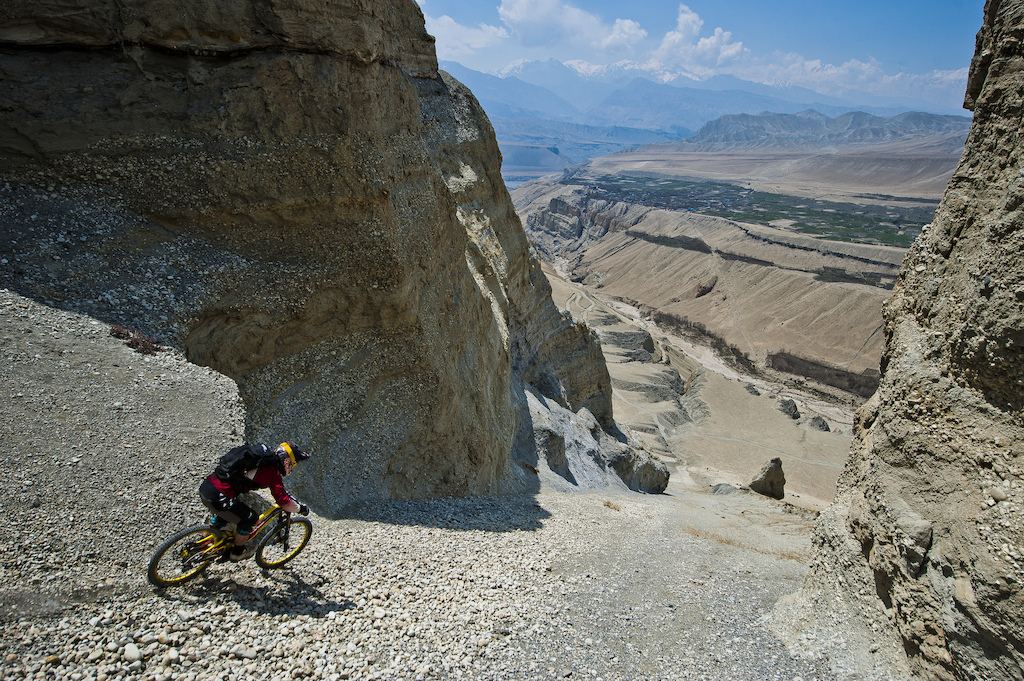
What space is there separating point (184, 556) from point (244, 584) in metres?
0.64

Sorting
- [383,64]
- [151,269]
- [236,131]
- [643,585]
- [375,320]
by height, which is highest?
[383,64]

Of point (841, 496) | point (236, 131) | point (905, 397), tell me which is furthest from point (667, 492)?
point (236, 131)

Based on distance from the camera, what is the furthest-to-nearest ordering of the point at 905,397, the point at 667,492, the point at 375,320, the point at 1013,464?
the point at 667,492 < the point at 375,320 < the point at 905,397 < the point at 1013,464

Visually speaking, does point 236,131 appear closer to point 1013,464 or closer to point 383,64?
point 383,64

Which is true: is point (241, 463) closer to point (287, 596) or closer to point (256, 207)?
point (287, 596)

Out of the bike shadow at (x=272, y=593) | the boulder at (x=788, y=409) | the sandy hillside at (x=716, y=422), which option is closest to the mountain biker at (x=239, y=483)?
the bike shadow at (x=272, y=593)

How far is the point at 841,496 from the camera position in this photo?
28.3 feet

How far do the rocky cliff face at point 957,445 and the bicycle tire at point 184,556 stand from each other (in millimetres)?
7184

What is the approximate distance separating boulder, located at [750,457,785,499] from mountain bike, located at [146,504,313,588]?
65.9 feet

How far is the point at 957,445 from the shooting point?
664 cm

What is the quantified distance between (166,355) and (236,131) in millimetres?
4247

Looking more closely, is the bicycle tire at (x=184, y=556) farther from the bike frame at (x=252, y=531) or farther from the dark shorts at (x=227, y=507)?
the dark shorts at (x=227, y=507)

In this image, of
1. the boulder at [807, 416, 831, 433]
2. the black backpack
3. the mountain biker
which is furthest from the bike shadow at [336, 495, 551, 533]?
the boulder at [807, 416, 831, 433]

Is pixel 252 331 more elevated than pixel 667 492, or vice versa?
pixel 252 331
